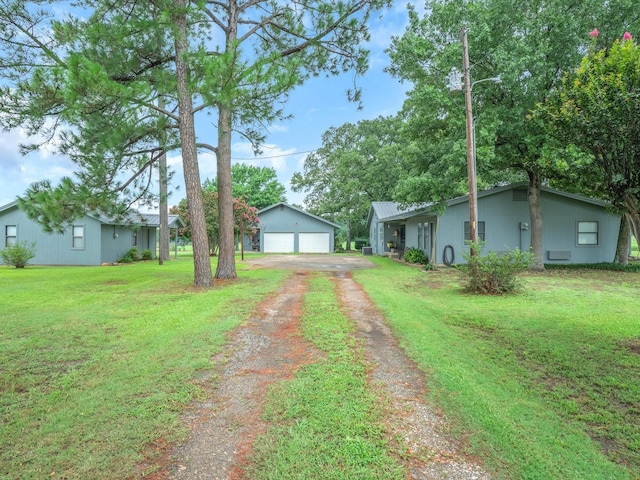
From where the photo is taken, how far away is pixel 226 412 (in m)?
2.96

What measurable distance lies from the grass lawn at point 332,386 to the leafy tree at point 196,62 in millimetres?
4327

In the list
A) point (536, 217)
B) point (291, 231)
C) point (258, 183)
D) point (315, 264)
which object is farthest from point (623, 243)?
point (258, 183)

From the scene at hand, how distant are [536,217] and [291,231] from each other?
61.7 feet

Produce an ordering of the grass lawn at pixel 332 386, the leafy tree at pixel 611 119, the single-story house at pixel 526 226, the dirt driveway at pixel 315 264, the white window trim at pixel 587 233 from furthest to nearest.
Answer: the white window trim at pixel 587 233 < the single-story house at pixel 526 226 < the dirt driveway at pixel 315 264 < the leafy tree at pixel 611 119 < the grass lawn at pixel 332 386

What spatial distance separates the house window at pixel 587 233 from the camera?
16.9 meters

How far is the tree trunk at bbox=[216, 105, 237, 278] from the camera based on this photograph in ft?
36.9

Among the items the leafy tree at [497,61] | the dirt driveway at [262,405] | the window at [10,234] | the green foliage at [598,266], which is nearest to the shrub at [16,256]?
the window at [10,234]

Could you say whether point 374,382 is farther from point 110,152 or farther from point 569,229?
point 569,229

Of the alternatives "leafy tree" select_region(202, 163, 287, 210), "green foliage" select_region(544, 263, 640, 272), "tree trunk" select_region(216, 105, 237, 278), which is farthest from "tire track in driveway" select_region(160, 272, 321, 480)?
"leafy tree" select_region(202, 163, 287, 210)

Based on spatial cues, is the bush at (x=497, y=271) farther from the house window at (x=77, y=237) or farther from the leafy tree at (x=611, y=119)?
the house window at (x=77, y=237)

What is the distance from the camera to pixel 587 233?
55.5 ft

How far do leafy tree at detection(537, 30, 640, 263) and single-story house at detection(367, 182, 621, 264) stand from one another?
11439mm

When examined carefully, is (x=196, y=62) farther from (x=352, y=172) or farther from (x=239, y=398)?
(x=352, y=172)

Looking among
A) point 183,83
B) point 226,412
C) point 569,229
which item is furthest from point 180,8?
point 569,229
